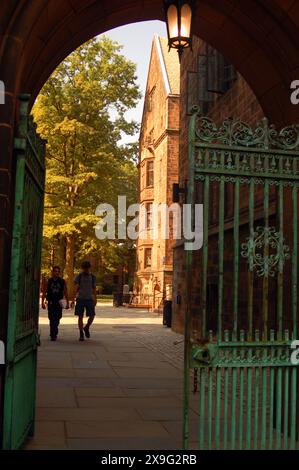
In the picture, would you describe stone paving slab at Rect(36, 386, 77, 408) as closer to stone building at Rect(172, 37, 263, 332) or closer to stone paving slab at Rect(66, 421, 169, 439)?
stone paving slab at Rect(66, 421, 169, 439)

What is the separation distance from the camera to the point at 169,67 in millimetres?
38188

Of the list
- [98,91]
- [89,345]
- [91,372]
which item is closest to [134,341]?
[89,345]

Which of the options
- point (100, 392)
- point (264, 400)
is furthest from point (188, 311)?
point (100, 392)

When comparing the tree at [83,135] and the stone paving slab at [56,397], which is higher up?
the tree at [83,135]

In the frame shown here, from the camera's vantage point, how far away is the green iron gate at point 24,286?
13.9ft

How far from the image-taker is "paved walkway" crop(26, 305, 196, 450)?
516 centimetres

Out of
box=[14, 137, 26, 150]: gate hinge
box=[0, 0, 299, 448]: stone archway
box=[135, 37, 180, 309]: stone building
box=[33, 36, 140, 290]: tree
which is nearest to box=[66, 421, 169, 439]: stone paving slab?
box=[0, 0, 299, 448]: stone archway

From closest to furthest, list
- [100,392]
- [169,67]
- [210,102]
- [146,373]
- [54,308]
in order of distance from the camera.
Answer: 1. [100,392]
2. [146,373]
3. [54,308]
4. [210,102]
5. [169,67]

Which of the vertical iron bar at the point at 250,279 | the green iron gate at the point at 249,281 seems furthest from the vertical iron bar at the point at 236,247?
the vertical iron bar at the point at 250,279

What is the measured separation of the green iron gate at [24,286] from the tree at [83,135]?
21707 mm

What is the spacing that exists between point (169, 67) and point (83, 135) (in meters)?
12.5

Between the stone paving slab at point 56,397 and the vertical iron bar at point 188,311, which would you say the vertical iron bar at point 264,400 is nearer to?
the vertical iron bar at point 188,311

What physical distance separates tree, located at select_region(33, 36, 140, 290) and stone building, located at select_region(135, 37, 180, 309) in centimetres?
446

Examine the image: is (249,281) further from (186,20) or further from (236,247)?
(186,20)
